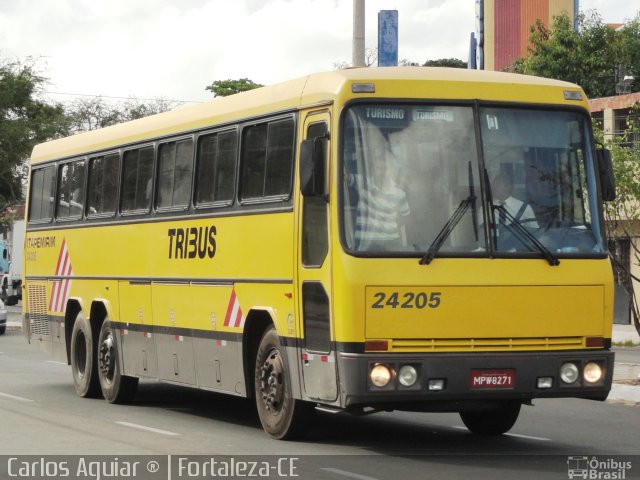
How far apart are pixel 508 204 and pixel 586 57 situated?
47160mm

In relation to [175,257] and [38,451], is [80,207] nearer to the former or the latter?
[175,257]

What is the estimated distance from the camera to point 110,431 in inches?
568

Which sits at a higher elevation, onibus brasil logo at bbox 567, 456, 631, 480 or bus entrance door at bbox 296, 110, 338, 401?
bus entrance door at bbox 296, 110, 338, 401

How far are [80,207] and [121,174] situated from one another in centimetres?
167

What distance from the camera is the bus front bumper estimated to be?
39.3 ft

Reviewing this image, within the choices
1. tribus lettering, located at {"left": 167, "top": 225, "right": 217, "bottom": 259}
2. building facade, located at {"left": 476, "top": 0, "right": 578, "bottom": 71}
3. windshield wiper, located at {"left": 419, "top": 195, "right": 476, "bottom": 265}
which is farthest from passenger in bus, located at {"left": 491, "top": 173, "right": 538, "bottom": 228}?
building facade, located at {"left": 476, "top": 0, "right": 578, "bottom": 71}

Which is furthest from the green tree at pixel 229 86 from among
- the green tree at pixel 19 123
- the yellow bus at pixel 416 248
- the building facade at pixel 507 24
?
the yellow bus at pixel 416 248

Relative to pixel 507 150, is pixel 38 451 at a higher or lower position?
lower

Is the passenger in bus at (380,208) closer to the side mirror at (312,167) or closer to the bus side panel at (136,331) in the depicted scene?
the side mirror at (312,167)

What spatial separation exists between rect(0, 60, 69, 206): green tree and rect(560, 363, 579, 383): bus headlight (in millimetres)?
46439

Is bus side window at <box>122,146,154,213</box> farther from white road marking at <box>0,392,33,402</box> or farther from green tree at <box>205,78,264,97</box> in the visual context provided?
green tree at <box>205,78,264,97</box>

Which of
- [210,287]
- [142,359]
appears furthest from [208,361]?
[142,359]

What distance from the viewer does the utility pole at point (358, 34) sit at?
21.5 metres

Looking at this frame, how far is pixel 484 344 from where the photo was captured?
12312mm
